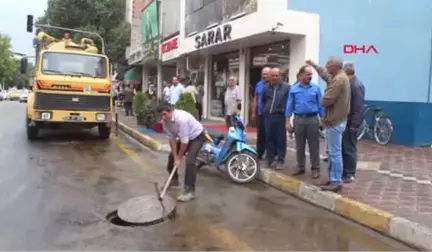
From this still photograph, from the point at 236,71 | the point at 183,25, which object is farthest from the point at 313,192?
the point at 183,25

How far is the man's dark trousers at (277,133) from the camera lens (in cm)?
837

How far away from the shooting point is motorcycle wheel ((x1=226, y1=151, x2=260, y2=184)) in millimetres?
7906

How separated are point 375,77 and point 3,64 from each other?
7846 cm

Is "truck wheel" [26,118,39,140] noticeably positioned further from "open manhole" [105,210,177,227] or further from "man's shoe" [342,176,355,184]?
"man's shoe" [342,176,355,184]

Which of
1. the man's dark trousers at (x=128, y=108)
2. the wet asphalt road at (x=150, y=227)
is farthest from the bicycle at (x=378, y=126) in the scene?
the man's dark trousers at (x=128, y=108)

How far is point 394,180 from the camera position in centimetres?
768

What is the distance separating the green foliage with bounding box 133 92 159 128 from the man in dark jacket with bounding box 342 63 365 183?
845 centimetres

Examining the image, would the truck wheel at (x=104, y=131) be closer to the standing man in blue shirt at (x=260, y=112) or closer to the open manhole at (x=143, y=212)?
the standing man in blue shirt at (x=260, y=112)

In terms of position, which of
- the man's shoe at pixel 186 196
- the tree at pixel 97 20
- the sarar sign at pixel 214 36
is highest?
the tree at pixel 97 20

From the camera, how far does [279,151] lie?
27.9ft

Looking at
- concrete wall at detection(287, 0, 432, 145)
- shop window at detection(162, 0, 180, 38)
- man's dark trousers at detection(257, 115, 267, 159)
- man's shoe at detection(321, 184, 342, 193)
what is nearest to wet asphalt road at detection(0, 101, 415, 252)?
man's shoe at detection(321, 184, 342, 193)

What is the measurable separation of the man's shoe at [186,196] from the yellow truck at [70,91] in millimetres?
6564

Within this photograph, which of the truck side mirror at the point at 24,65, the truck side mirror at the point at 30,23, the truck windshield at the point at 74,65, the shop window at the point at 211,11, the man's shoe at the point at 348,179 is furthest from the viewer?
the truck side mirror at the point at 30,23

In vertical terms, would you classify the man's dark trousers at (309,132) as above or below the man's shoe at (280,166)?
above
